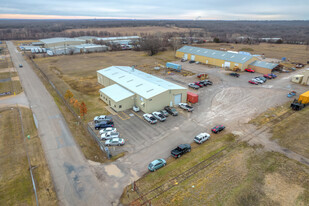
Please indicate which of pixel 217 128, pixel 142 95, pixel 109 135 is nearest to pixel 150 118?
pixel 142 95

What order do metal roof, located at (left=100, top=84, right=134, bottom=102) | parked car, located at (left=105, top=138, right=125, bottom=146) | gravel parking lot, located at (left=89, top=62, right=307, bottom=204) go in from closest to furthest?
gravel parking lot, located at (left=89, top=62, right=307, bottom=204)
parked car, located at (left=105, top=138, right=125, bottom=146)
metal roof, located at (left=100, top=84, right=134, bottom=102)

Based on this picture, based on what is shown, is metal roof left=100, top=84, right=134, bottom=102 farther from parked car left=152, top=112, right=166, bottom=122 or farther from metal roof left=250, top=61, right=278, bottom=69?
metal roof left=250, top=61, right=278, bottom=69

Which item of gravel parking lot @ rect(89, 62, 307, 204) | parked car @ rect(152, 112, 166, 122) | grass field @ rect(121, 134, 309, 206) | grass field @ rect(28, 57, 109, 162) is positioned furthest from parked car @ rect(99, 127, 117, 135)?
grass field @ rect(121, 134, 309, 206)

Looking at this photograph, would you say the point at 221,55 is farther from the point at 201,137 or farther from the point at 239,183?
the point at 239,183

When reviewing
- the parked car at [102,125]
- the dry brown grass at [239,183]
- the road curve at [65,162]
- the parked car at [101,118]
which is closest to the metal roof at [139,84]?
the parked car at [101,118]

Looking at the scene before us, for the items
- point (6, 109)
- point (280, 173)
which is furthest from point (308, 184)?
point (6, 109)


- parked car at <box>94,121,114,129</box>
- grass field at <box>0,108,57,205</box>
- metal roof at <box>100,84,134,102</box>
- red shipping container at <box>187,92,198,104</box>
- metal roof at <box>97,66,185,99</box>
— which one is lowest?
grass field at <box>0,108,57,205</box>
